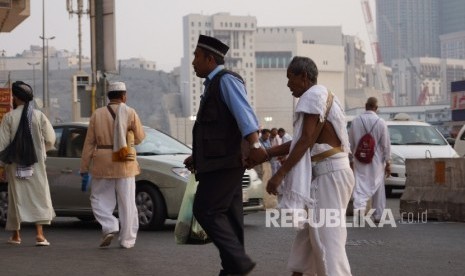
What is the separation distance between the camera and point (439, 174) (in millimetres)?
14133

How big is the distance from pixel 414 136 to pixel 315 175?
50.6 feet

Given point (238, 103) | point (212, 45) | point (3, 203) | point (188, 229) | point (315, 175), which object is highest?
point (212, 45)

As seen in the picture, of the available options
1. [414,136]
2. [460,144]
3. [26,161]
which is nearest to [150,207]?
[26,161]

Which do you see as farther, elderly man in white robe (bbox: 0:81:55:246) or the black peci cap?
elderly man in white robe (bbox: 0:81:55:246)

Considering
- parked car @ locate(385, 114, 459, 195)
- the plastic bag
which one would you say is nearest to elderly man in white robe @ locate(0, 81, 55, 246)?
the plastic bag

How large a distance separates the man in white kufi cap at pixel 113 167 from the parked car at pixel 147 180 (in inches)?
63.7

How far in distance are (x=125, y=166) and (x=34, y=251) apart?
1.25m

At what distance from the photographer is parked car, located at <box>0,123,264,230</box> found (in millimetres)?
12516

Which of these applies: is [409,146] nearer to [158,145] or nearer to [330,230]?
[158,145]

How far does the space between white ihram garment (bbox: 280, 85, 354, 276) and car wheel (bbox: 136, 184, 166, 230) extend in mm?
6104

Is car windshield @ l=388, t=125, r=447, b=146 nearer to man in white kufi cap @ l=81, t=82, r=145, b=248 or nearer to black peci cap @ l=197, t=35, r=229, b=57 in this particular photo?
man in white kufi cap @ l=81, t=82, r=145, b=248

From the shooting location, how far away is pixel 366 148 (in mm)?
13492

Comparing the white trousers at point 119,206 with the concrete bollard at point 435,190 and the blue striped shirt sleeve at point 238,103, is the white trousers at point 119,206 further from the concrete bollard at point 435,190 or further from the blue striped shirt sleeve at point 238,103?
the concrete bollard at point 435,190

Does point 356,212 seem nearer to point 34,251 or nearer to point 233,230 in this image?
point 34,251
